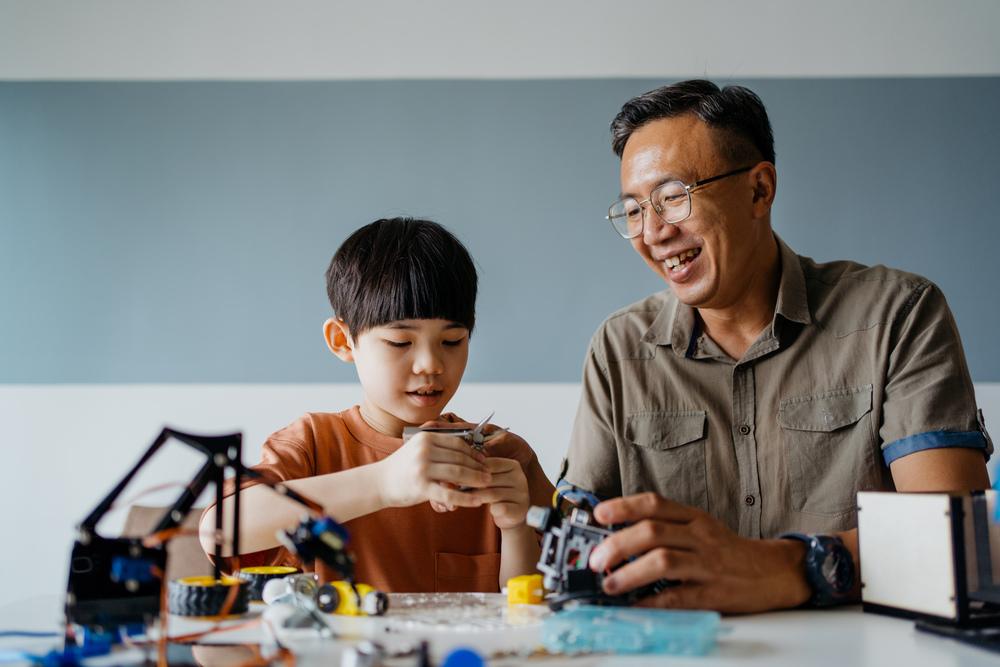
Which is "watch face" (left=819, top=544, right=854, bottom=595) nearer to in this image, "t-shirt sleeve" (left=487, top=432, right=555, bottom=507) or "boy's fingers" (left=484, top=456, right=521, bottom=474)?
"boy's fingers" (left=484, top=456, right=521, bottom=474)

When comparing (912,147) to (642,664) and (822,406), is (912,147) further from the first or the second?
(642,664)

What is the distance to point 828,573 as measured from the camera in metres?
1.15

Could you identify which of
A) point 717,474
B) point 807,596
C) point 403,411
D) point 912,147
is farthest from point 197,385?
point 912,147

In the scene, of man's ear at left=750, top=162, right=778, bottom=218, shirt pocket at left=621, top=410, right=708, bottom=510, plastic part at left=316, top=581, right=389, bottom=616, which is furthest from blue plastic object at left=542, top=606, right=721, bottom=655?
man's ear at left=750, top=162, right=778, bottom=218

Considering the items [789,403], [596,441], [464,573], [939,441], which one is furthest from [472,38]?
[939,441]

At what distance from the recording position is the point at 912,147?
9.72ft

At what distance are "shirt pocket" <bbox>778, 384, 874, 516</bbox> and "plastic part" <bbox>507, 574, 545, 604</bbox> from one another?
2.36ft

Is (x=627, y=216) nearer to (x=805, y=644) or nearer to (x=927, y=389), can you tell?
(x=927, y=389)

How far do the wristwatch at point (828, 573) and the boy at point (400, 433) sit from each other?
47cm

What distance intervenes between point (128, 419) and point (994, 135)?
3.23m

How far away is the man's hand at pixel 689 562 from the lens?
3.52ft

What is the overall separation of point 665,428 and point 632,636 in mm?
902

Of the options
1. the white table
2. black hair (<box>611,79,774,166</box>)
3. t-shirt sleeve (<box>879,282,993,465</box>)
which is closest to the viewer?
the white table

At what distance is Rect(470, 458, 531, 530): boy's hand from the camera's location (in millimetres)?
1375
